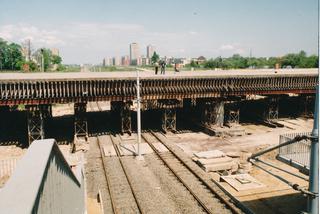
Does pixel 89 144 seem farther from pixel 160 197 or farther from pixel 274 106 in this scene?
pixel 274 106

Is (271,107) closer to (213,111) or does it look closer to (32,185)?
(213,111)

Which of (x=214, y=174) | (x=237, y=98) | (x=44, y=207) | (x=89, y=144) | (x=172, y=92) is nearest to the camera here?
(x=44, y=207)

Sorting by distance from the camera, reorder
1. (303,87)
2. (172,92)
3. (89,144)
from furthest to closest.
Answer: (303,87), (172,92), (89,144)

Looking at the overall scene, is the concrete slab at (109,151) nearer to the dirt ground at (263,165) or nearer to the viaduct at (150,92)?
the viaduct at (150,92)

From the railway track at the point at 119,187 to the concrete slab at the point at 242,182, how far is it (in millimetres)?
6405

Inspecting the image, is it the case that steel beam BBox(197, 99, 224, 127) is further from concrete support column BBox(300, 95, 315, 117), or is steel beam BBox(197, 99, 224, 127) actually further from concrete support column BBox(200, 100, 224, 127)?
concrete support column BBox(300, 95, 315, 117)

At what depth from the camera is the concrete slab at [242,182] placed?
63.4 feet

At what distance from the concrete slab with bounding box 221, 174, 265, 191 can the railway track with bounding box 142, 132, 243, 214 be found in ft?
A: 3.36

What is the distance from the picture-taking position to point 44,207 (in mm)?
3062

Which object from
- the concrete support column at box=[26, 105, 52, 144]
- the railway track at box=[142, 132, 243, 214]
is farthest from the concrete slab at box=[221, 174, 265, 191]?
the concrete support column at box=[26, 105, 52, 144]

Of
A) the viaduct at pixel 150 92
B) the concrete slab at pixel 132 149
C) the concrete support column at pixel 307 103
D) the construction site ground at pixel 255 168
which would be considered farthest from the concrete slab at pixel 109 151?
the concrete support column at pixel 307 103

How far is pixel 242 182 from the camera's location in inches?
782

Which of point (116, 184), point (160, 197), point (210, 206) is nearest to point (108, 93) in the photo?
point (116, 184)

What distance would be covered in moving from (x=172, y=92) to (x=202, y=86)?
12.7 ft
